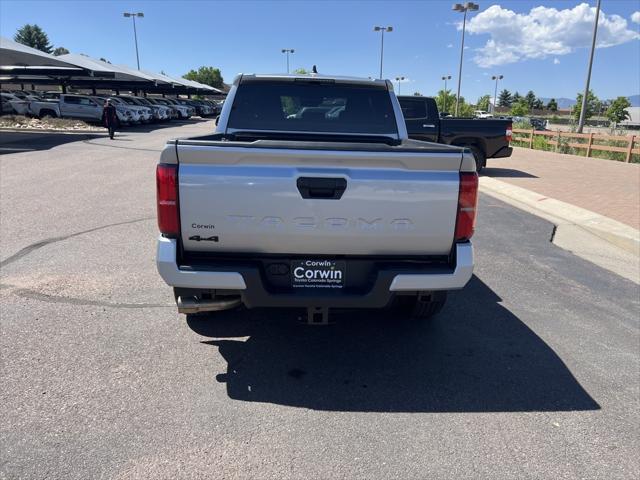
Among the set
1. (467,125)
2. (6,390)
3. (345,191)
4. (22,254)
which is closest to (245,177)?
(345,191)

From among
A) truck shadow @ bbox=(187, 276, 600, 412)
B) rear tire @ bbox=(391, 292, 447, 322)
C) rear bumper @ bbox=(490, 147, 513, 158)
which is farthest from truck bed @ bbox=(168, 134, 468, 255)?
rear bumper @ bbox=(490, 147, 513, 158)

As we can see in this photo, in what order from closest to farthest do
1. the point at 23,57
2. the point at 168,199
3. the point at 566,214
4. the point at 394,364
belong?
the point at 168,199 < the point at 394,364 < the point at 566,214 < the point at 23,57

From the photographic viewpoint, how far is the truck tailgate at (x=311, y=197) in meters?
3.01

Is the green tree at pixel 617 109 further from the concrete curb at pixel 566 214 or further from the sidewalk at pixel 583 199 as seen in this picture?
the concrete curb at pixel 566 214

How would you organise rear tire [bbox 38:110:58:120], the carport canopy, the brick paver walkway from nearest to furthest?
1. the brick paver walkway
2. the carport canopy
3. rear tire [bbox 38:110:58:120]

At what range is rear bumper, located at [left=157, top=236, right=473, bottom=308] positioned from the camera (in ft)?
10.2

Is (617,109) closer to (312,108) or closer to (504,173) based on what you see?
(504,173)

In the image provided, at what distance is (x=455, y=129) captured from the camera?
1339cm

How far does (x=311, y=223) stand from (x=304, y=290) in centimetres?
46

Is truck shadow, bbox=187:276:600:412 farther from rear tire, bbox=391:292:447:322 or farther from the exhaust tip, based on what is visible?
the exhaust tip

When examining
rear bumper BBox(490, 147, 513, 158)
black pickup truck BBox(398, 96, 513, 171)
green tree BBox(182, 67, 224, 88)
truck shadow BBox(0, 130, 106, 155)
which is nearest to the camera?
black pickup truck BBox(398, 96, 513, 171)

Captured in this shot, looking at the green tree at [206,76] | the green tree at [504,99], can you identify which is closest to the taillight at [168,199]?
the green tree at [206,76]

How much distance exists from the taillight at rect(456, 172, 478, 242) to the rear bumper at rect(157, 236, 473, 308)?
0.11 m

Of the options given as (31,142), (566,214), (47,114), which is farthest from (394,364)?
(47,114)
